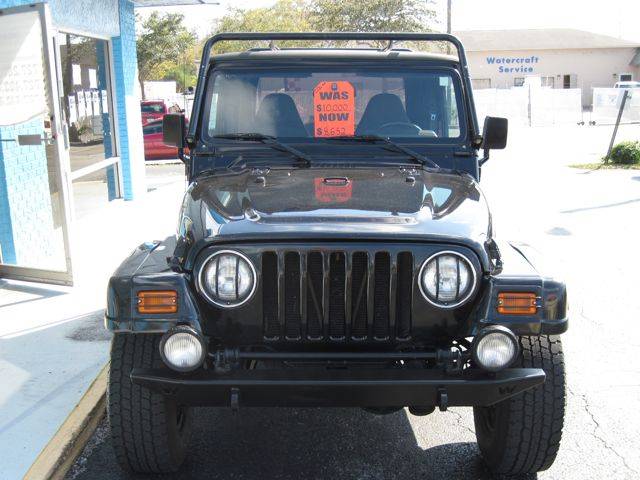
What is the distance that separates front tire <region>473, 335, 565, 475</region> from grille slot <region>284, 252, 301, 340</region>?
0.95 m

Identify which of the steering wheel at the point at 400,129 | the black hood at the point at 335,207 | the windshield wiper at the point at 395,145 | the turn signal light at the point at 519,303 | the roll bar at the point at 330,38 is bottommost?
the turn signal light at the point at 519,303

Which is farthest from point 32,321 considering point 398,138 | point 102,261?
point 398,138

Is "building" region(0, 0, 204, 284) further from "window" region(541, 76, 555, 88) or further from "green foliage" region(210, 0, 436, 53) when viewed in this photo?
"window" region(541, 76, 555, 88)

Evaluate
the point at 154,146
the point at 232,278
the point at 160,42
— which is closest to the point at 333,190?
the point at 232,278

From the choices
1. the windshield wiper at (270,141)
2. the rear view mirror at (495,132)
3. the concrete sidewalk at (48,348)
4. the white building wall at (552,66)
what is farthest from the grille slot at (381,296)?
the white building wall at (552,66)

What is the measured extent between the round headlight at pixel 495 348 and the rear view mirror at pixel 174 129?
2.28 m

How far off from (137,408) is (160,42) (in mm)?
45987

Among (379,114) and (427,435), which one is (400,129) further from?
(427,435)

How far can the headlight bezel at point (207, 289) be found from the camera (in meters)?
3.13

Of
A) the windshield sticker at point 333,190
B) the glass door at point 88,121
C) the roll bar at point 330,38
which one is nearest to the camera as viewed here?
the windshield sticker at point 333,190

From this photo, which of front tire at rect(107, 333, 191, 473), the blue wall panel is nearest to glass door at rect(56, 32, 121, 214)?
the blue wall panel

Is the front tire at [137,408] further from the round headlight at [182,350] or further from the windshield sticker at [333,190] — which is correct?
the windshield sticker at [333,190]

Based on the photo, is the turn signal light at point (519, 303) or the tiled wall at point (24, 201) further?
the tiled wall at point (24, 201)

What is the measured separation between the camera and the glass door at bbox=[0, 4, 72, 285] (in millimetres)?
6293
